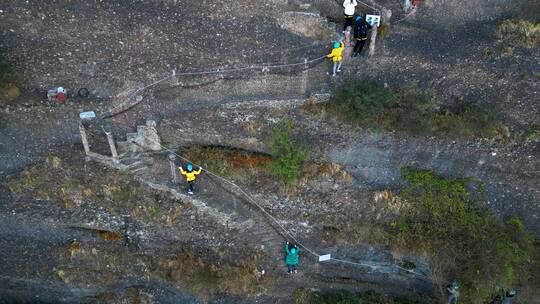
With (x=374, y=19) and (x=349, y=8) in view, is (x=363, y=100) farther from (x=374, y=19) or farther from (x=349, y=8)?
(x=349, y=8)

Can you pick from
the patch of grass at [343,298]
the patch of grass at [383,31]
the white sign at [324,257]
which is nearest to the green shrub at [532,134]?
the patch of grass at [383,31]

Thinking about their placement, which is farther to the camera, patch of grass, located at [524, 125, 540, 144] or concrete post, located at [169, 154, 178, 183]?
patch of grass, located at [524, 125, 540, 144]

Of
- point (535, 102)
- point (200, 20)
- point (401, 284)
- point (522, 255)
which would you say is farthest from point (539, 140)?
point (200, 20)

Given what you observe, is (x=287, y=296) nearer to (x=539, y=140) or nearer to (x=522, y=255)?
(x=522, y=255)

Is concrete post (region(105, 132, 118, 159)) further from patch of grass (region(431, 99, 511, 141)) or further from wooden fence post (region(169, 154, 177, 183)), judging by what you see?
patch of grass (region(431, 99, 511, 141))

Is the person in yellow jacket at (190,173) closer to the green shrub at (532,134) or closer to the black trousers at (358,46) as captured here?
the black trousers at (358,46)

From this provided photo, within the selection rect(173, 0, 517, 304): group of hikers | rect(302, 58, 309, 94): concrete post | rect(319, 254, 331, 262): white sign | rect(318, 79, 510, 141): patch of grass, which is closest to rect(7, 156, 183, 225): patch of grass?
rect(173, 0, 517, 304): group of hikers
